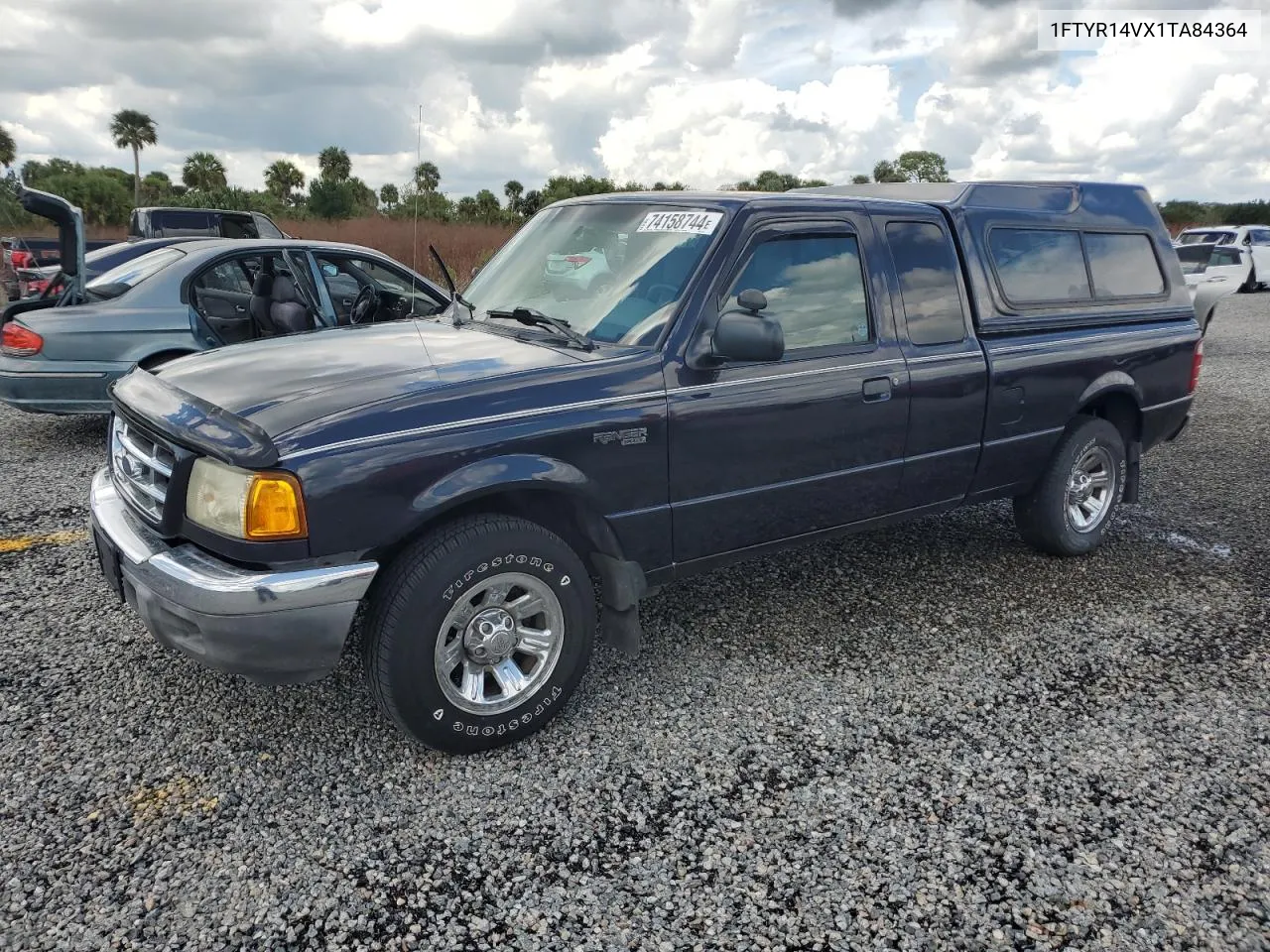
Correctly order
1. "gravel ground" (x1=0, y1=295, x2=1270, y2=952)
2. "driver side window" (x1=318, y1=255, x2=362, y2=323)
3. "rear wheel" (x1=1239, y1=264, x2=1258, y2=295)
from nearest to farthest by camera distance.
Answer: "gravel ground" (x1=0, y1=295, x2=1270, y2=952) → "driver side window" (x1=318, y1=255, x2=362, y2=323) → "rear wheel" (x1=1239, y1=264, x2=1258, y2=295)

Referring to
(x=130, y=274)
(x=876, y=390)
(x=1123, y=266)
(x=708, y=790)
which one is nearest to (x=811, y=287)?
(x=876, y=390)

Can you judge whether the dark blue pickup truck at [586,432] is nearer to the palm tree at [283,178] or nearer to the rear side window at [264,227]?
the rear side window at [264,227]

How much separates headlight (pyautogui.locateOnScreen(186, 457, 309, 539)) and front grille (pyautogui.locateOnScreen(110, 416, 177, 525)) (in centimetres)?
28

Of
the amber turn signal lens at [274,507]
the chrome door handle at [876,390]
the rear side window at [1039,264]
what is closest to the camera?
the amber turn signal lens at [274,507]

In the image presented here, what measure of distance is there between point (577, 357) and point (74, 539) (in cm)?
340

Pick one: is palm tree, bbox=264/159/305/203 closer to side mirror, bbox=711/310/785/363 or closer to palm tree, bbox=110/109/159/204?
palm tree, bbox=110/109/159/204

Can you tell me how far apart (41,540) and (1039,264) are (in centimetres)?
549

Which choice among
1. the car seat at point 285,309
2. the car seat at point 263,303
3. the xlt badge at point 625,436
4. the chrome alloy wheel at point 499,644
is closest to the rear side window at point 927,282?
the xlt badge at point 625,436

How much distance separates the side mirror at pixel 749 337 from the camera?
10.3 ft

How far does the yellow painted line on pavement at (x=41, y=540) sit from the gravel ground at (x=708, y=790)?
0.94 feet

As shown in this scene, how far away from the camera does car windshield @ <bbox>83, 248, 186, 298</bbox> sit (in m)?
6.58

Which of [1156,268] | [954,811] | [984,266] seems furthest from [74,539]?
[1156,268]

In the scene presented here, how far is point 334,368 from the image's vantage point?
10.2ft

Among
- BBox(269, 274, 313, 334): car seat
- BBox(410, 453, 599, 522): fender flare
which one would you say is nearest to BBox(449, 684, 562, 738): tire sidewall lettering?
BBox(410, 453, 599, 522): fender flare
